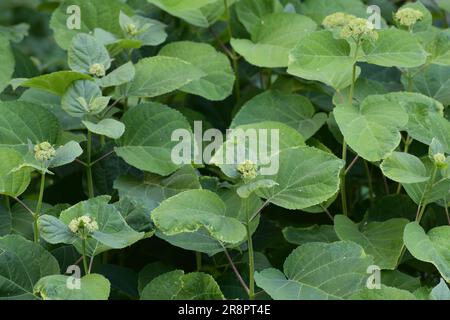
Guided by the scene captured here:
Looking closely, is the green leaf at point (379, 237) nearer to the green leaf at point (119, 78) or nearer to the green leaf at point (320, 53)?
the green leaf at point (320, 53)

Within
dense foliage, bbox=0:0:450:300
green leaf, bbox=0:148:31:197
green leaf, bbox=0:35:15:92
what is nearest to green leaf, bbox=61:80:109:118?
dense foliage, bbox=0:0:450:300

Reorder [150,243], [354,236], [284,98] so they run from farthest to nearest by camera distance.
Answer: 1. [284,98]
2. [150,243]
3. [354,236]

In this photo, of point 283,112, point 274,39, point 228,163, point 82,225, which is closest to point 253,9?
point 274,39

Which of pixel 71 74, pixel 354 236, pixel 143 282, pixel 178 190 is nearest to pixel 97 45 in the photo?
pixel 71 74

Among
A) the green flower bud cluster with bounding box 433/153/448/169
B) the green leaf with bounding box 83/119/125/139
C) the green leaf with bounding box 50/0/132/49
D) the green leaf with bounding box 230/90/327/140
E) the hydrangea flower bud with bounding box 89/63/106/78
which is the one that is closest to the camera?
the green flower bud cluster with bounding box 433/153/448/169

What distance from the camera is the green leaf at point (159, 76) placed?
1396mm

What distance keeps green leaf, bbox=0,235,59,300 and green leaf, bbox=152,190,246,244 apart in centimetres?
19

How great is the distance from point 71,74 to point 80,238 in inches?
12.7

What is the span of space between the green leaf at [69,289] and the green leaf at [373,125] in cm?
43

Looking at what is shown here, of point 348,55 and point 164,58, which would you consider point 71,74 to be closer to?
point 164,58

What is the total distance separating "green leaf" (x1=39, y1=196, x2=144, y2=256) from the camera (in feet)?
3.58

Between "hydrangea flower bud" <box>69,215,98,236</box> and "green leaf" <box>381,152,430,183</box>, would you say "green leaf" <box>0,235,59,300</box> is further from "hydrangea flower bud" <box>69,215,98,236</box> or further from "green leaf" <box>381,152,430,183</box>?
"green leaf" <box>381,152,430,183</box>

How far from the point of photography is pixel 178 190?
4.36 feet

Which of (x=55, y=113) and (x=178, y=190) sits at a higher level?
(x=55, y=113)
